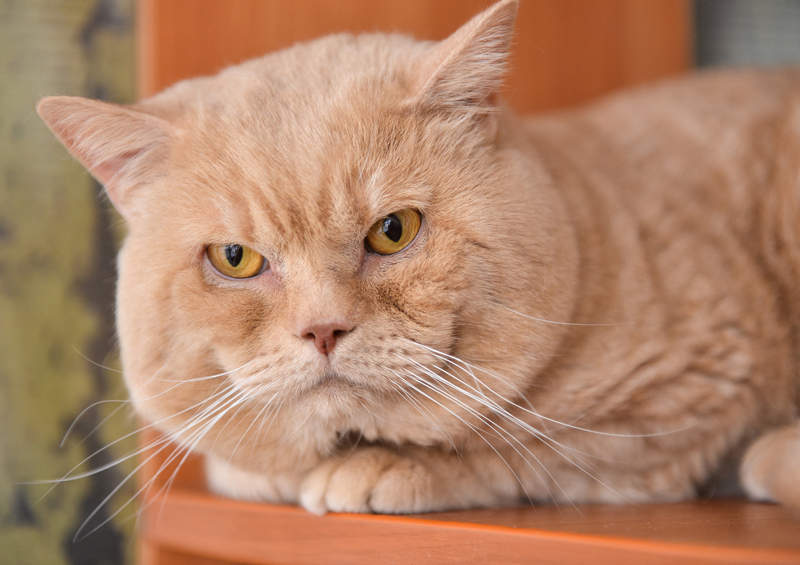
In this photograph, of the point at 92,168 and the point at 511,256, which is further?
the point at 92,168

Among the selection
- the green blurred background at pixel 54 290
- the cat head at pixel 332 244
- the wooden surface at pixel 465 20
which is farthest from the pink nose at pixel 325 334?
the green blurred background at pixel 54 290

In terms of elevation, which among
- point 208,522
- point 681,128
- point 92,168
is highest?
point 681,128

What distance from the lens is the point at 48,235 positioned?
2051 mm

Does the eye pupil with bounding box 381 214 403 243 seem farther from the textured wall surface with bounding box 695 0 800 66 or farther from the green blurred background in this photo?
the textured wall surface with bounding box 695 0 800 66

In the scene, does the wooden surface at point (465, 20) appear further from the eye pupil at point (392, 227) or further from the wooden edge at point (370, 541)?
the wooden edge at point (370, 541)

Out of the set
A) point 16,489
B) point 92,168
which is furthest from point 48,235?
point 92,168

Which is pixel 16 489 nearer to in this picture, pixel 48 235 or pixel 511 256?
pixel 48 235

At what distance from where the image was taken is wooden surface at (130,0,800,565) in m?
0.82

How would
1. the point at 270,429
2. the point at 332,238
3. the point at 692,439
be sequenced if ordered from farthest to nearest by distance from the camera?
the point at 692,439
the point at 270,429
the point at 332,238

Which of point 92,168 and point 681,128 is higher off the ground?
point 681,128

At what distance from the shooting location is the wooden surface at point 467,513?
32.1 inches

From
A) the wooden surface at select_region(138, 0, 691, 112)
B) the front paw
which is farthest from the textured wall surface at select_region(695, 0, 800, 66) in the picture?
the front paw

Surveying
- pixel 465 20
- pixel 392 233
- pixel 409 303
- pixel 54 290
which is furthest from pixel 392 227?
pixel 54 290

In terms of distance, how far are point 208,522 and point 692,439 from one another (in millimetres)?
844
